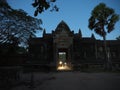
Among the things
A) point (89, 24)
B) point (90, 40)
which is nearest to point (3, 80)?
point (89, 24)

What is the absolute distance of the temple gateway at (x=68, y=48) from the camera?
99.7 ft

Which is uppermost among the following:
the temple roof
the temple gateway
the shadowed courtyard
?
the temple roof

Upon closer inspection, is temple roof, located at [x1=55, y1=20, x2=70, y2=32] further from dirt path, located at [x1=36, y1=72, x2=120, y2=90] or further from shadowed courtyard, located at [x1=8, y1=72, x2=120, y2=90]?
dirt path, located at [x1=36, y1=72, x2=120, y2=90]

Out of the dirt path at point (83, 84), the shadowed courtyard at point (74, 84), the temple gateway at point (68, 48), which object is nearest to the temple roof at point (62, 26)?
the temple gateway at point (68, 48)

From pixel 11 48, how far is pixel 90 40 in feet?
65.1

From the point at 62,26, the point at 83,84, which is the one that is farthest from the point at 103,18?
the point at 83,84

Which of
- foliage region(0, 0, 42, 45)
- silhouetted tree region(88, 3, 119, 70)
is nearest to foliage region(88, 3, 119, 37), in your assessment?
silhouetted tree region(88, 3, 119, 70)

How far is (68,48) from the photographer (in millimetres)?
30938

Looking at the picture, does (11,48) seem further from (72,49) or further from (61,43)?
(72,49)

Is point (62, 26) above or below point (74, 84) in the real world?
above

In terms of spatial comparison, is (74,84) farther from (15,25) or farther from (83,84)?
(15,25)

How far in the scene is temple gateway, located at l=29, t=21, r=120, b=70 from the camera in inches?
1196

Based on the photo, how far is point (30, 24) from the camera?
24.9m

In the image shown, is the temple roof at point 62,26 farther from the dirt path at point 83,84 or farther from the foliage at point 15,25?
the dirt path at point 83,84
